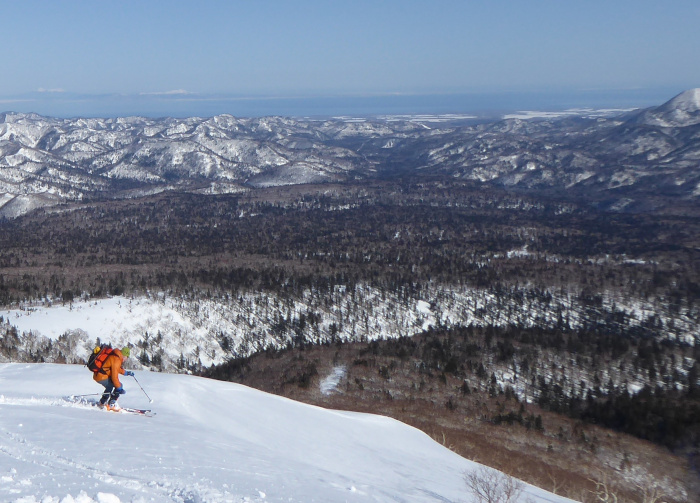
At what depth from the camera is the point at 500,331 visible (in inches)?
3738

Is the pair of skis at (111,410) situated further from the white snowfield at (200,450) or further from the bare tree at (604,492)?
the bare tree at (604,492)

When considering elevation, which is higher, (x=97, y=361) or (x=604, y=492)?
(x=97, y=361)

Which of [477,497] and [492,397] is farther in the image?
[492,397]

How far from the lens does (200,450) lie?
18141mm

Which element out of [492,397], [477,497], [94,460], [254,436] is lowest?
[492,397]

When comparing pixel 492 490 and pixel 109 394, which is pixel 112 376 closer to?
pixel 109 394

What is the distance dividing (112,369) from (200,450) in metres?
5.75

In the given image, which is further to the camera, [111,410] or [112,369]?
[111,410]

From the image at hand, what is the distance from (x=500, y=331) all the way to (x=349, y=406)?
5571cm

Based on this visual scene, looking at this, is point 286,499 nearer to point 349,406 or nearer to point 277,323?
point 349,406

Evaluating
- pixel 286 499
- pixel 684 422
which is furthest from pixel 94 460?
pixel 684 422

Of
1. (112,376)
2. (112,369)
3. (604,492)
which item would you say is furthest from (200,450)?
(604,492)

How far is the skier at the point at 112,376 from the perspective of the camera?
21234 mm

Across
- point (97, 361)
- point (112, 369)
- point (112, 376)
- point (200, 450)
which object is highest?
point (97, 361)
